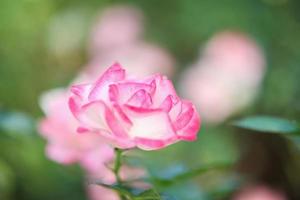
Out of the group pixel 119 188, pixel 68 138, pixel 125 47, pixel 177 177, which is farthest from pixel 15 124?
pixel 125 47

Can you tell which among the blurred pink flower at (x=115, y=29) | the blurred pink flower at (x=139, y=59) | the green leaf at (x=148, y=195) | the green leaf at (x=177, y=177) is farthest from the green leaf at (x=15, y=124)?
the blurred pink flower at (x=115, y=29)

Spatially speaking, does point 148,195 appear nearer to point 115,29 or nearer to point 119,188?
point 119,188

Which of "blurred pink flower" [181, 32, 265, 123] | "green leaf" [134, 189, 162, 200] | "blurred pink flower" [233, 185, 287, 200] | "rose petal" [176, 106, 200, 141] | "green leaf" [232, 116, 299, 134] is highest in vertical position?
"rose petal" [176, 106, 200, 141]

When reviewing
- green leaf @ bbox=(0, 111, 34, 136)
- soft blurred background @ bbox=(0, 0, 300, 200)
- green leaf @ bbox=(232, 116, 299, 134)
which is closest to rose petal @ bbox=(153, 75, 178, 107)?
green leaf @ bbox=(232, 116, 299, 134)

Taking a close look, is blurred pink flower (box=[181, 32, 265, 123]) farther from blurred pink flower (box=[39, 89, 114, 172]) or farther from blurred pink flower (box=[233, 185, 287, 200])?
blurred pink flower (box=[39, 89, 114, 172])

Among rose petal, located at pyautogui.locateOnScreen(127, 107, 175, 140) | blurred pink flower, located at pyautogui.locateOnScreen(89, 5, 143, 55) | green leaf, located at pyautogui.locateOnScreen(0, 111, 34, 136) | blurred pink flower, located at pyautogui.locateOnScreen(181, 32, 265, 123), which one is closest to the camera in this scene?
rose petal, located at pyautogui.locateOnScreen(127, 107, 175, 140)

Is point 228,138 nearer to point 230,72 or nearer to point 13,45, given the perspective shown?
point 230,72

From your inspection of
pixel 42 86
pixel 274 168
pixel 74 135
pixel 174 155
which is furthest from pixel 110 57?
pixel 74 135
